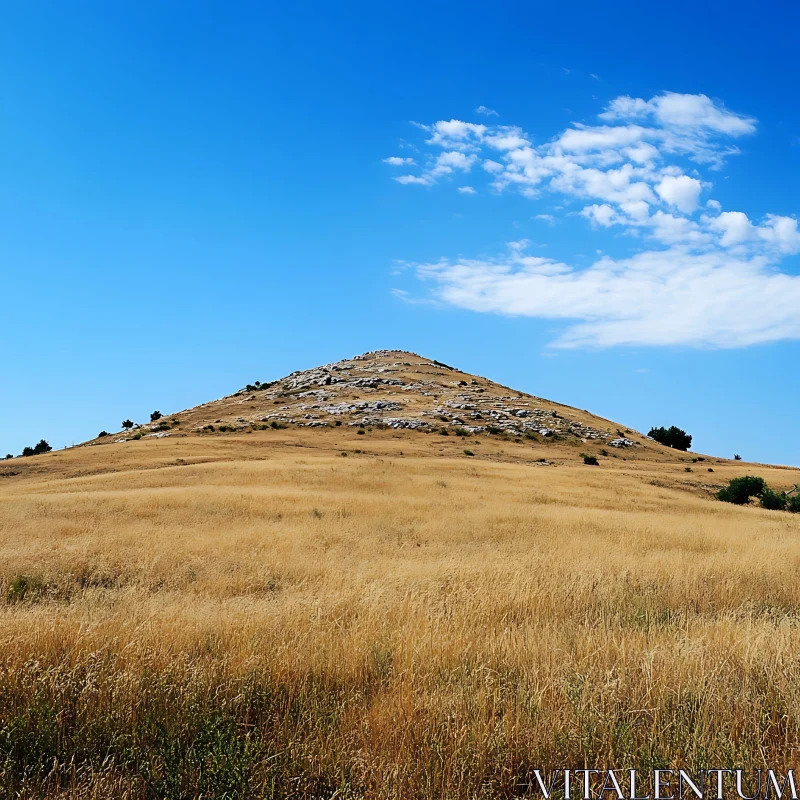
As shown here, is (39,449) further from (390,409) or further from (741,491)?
(741,491)

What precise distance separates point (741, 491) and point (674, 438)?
169 feet

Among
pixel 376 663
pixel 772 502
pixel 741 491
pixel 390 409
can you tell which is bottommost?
pixel 772 502

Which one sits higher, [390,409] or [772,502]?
[390,409]

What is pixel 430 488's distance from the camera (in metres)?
28.7

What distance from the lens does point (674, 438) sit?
280ft

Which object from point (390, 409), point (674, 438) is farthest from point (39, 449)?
point (674, 438)

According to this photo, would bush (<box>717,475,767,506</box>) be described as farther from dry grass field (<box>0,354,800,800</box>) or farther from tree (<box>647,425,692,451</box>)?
tree (<box>647,425,692,451</box>)

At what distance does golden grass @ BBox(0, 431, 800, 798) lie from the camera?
4.35m

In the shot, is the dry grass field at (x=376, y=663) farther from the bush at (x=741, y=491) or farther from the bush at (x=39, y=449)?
the bush at (x=39, y=449)

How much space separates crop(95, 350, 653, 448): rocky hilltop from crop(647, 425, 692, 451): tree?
9.23m

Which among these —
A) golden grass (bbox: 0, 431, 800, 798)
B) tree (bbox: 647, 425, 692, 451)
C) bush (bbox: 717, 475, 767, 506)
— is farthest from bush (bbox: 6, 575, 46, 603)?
tree (bbox: 647, 425, 692, 451)

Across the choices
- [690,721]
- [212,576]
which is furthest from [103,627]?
[690,721]

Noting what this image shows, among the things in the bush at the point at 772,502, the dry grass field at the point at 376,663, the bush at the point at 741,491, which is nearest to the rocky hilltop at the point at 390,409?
the bush at the point at 741,491

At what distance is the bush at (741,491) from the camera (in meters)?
37.1
